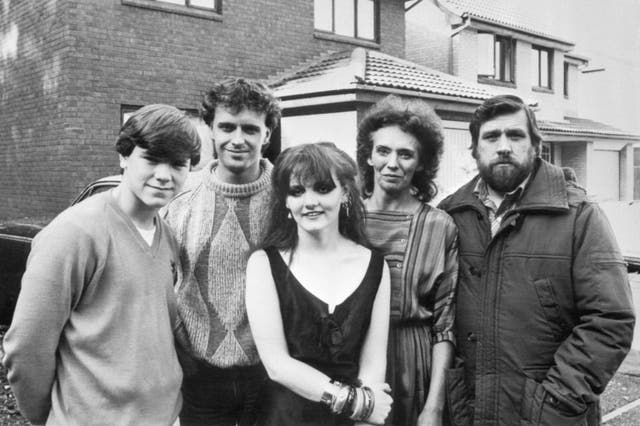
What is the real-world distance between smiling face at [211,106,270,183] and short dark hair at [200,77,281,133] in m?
0.02

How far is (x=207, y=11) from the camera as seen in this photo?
33.9 ft

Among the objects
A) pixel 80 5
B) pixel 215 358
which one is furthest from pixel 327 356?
pixel 80 5

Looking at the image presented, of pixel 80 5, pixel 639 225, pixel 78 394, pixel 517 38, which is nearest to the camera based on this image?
pixel 78 394

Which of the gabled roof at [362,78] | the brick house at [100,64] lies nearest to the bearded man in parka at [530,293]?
the gabled roof at [362,78]

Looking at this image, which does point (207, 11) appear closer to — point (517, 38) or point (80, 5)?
point (80, 5)

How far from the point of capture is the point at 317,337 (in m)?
2.24

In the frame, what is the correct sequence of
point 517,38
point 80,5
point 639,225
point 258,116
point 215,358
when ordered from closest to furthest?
point 215,358
point 258,116
point 80,5
point 639,225
point 517,38

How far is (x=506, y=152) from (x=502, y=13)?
728 inches

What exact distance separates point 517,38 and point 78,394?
772 inches

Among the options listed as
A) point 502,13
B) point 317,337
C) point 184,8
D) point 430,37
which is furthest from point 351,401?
point 502,13

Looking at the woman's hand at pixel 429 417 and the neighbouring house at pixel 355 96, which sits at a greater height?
the neighbouring house at pixel 355 96

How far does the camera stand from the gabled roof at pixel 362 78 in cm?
957

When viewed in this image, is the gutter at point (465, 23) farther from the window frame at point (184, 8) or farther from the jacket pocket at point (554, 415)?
the jacket pocket at point (554, 415)

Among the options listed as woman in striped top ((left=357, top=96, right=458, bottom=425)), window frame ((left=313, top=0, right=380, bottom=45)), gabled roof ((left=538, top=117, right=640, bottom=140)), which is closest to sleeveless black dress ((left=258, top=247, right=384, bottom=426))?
woman in striped top ((left=357, top=96, right=458, bottom=425))
